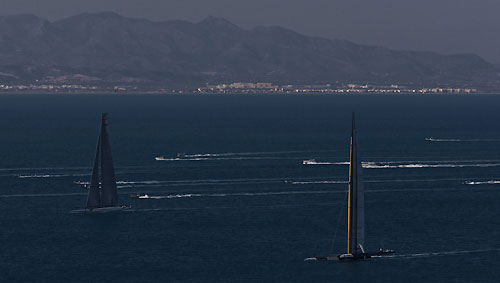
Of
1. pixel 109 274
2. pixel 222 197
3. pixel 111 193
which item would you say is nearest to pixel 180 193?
pixel 222 197

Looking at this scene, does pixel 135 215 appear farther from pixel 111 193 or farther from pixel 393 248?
pixel 393 248

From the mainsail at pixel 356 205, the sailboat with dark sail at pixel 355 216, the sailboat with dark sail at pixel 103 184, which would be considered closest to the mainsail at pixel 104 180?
the sailboat with dark sail at pixel 103 184

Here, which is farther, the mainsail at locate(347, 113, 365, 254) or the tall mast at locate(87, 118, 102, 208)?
the tall mast at locate(87, 118, 102, 208)

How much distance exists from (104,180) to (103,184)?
2.68 ft

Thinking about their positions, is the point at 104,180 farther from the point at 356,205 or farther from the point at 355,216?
A: the point at 356,205

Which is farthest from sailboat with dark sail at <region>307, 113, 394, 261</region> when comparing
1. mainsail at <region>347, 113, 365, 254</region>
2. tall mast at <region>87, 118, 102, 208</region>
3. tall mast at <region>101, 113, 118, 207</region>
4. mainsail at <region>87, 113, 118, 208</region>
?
tall mast at <region>87, 118, 102, 208</region>

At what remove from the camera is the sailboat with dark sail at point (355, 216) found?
130 m

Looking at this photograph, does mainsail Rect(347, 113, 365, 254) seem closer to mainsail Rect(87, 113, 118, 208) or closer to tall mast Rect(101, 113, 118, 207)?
tall mast Rect(101, 113, 118, 207)

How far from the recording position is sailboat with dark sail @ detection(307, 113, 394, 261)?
428 ft

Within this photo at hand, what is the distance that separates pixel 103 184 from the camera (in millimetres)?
174000

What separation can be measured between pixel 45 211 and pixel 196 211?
84.8 ft

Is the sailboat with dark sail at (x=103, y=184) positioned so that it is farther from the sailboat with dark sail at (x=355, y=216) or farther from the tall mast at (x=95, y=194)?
the sailboat with dark sail at (x=355, y=216)

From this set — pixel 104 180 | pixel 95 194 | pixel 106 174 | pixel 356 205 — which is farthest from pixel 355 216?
pixel 95 194

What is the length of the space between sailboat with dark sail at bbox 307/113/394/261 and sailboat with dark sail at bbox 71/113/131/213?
164 feet
